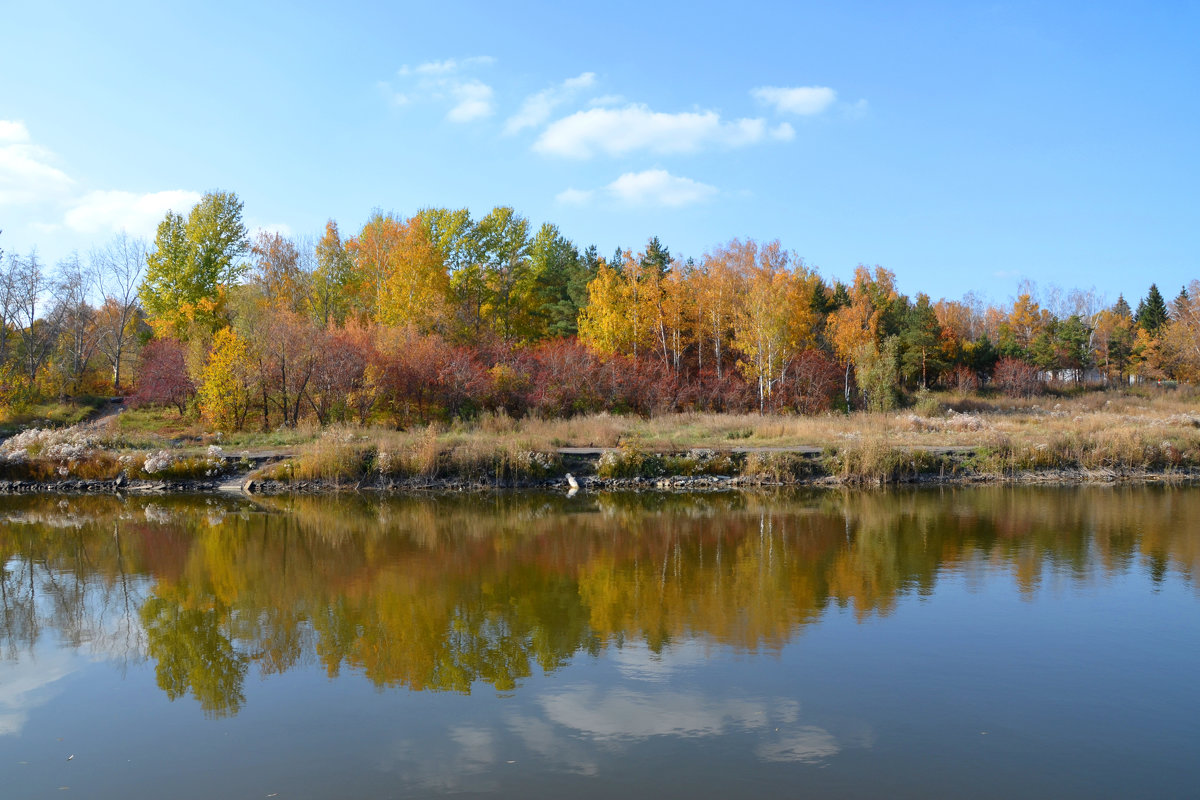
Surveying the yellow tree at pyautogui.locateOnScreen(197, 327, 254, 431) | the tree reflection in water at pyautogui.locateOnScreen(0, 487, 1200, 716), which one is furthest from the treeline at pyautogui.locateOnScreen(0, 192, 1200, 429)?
the tree reflection in water at pyautogui.locateOnScreen(0, 487, 1200, 716)

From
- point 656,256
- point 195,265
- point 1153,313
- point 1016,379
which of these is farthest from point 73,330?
point 1153,313

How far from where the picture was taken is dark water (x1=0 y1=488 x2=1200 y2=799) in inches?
253

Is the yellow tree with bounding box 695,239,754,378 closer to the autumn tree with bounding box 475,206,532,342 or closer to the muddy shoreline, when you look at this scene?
A: the autumn tree with bounding box 475,206,532,342

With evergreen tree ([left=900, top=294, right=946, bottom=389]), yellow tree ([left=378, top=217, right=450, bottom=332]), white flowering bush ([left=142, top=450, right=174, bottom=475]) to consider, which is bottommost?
white flowering bush ([left=142, top=450, right=174, bottom=475])

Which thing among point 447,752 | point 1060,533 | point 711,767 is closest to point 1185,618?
point 1060,533

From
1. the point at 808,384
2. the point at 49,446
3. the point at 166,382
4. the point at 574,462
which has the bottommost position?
the point at 574,462

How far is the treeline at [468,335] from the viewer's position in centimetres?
3294

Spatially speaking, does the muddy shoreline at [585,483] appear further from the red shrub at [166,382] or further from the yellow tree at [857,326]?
the yellow tree at [857,326]

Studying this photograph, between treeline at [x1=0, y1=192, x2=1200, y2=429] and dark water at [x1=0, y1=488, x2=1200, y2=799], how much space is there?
54.1ft

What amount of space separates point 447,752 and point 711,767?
2.19m

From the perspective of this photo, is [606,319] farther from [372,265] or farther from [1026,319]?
[1026,319]

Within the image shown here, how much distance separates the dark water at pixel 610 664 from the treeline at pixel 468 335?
16474 mm

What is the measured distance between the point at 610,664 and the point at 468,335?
3422 centimetres

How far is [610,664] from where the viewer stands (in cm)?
885
